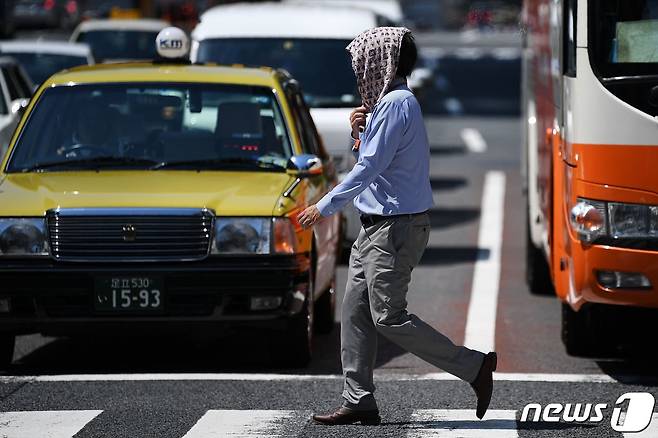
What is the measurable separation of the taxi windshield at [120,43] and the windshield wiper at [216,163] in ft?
58.8

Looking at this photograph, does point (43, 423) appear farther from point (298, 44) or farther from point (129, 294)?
point (298, 44)

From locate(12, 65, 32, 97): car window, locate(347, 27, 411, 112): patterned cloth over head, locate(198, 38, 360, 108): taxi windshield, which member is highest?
locate(347, 27, 411, 112): patterned cloth over head

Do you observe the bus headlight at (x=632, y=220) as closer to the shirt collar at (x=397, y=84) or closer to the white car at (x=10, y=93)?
the shirt collar at (x=397, y=84)

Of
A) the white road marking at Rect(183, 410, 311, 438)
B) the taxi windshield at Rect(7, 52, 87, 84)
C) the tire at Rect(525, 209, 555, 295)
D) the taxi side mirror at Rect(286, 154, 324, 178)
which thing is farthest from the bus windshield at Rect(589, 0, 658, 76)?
the taxi windshield at Rect(7, 52, 87, 84)

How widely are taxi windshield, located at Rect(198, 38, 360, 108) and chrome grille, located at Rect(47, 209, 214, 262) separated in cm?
585

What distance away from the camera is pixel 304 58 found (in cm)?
1530

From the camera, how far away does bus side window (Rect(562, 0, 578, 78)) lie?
30.0 ft

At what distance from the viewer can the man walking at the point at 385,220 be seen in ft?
24.4

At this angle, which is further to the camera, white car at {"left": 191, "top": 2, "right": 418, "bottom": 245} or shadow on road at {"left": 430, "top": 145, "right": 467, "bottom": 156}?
shadow on road at {"left": 430, "top": 145, "right": 467, "bottom": 156}

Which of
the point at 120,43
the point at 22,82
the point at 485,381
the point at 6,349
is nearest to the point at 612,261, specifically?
the point at 485,381

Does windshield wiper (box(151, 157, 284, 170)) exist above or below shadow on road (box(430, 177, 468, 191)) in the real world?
above

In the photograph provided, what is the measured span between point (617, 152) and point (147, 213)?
2416 millimetres

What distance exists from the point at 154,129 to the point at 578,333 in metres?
2.70

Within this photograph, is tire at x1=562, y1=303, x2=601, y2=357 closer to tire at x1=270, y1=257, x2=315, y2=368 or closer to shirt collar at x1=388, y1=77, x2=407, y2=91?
tire at x1=270, y1=257, x2=315, y2=368
